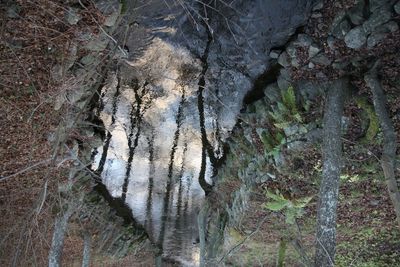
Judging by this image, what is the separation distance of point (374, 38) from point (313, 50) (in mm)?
892

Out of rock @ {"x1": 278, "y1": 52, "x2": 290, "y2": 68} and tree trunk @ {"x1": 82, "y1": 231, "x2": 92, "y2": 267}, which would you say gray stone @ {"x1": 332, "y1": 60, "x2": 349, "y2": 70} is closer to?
rock @ {"x1": 278, "y1": 52, "x2": 290, "y2": 68}

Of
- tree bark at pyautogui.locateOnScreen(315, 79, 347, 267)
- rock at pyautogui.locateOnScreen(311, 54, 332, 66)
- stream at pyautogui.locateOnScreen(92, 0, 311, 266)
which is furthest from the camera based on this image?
stream at pyautogui.locateOnScreen(92, 0, 311, 266)

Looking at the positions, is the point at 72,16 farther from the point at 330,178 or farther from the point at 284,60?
the point at 330,178

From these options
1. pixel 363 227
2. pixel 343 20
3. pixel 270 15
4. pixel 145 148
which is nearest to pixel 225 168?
pixel 145 148

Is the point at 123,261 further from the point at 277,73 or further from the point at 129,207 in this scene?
the point at 277,73

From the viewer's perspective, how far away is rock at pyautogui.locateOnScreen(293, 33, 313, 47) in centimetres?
573

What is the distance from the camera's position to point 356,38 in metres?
5.06

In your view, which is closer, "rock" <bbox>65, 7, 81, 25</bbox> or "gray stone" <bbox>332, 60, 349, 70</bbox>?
"rock" <bbox>65, 7, 81, 25</bbox>

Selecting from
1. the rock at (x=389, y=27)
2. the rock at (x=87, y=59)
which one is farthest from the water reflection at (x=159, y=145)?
the rock at (x=389, y=27)

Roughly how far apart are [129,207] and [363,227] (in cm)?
687

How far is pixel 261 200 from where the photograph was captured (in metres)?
8.79

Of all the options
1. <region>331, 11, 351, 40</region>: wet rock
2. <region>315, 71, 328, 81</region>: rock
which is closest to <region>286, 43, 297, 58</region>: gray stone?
<region>315, 71, 328, 81</region>: rock

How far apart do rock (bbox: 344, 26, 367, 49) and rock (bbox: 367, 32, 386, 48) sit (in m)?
0.06

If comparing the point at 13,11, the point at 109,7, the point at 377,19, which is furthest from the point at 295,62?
the point at 13,11
